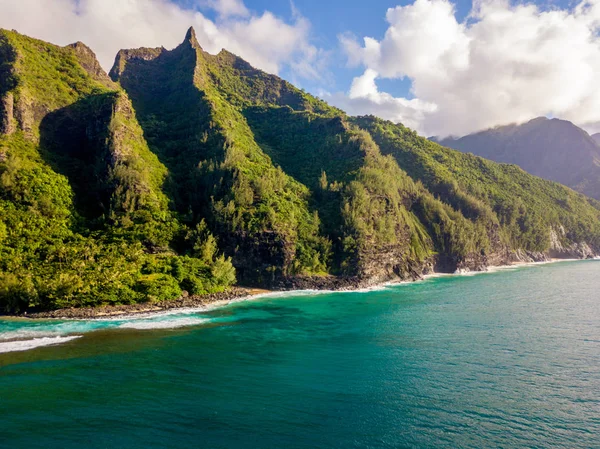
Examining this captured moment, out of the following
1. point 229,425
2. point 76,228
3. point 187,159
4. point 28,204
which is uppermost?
point 187,159

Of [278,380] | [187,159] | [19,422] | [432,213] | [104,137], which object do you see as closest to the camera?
[19,422]

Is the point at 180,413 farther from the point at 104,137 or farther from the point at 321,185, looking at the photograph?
the point at 321,185

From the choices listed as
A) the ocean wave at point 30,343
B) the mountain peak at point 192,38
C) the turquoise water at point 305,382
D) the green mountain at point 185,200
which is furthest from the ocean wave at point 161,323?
the mountain peak at point 192,38

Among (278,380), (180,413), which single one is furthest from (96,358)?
(278,380)

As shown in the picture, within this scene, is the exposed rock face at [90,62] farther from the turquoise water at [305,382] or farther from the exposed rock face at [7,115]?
the turquoise water at [305,382]

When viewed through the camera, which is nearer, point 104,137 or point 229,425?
point 229,425

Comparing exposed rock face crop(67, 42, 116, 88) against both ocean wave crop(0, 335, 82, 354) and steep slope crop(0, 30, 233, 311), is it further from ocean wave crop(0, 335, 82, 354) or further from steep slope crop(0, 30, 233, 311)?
ocean wave crop(0, 335, 82, 354)
